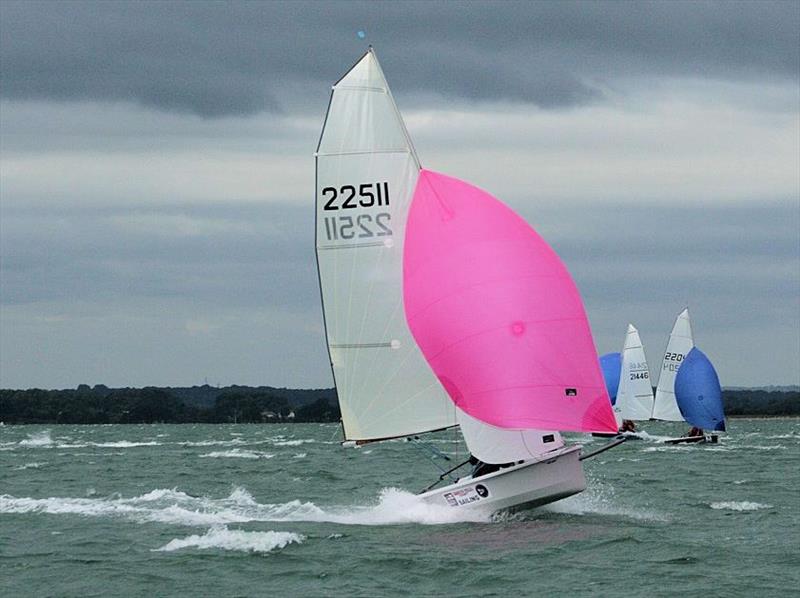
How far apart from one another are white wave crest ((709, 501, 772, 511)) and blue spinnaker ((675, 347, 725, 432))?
40.3m

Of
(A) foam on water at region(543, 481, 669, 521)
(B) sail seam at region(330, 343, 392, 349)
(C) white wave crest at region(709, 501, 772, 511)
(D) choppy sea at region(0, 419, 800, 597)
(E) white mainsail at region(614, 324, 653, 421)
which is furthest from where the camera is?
(E) white mainsail at region(614, 324, 653, 421)

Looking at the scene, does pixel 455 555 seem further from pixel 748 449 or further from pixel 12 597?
pixel 748 449

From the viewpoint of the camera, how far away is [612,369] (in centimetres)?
9500

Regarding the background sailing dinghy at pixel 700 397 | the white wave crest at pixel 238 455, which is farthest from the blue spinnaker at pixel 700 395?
the white wave crest at pixel 238 455

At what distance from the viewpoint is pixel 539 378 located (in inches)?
1073

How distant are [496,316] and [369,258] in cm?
277

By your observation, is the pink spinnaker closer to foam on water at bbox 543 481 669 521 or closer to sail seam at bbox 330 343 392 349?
sail seam at bbox 330 343 392 349

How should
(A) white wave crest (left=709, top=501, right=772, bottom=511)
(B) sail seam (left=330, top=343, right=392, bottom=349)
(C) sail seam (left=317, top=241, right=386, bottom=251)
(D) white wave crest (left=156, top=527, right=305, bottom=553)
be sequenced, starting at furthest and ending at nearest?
(A) white wave crest (left=709, top=501, right=772, bottom=511) → (B) sail seam (left=330, top=343, right=392, bottom=349) → (C) sail seam (left=317, top=241, right=386, bottom=251) → (D) white wave crest (left=156, top=527, right=305, bottom=553)

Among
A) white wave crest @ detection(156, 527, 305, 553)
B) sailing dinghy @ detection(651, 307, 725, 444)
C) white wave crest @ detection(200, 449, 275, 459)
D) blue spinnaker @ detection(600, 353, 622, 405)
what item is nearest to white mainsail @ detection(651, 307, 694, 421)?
sailing dinghy @ detection(651, 307, 725, 444)

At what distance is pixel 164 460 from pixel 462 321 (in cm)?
3887

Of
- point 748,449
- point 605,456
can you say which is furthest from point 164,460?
point 748,449

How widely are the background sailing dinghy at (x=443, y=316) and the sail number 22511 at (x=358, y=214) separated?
0.08 ft

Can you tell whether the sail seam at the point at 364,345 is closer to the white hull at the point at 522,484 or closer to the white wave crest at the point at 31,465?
the white hull at the point at 522,484

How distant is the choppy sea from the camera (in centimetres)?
2258
